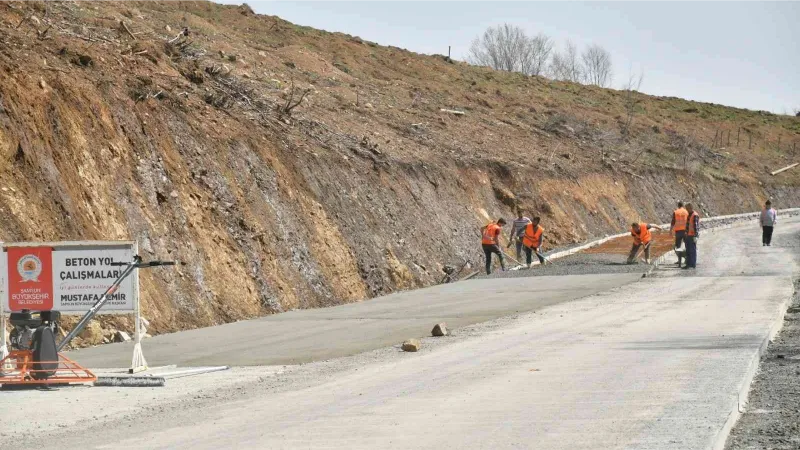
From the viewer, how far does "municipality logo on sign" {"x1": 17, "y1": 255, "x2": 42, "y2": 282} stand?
548 inches

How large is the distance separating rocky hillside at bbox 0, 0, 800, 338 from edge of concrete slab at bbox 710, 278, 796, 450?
370 inches

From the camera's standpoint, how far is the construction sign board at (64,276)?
45.7 feet

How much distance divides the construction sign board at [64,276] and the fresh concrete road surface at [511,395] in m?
1.35

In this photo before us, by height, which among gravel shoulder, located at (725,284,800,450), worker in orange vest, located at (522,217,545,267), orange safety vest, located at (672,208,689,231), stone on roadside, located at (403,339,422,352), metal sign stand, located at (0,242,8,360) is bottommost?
gravel shoulder, located at (725,284,800,450)

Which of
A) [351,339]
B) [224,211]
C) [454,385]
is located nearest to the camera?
[454,385]

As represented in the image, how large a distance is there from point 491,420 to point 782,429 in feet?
8.24

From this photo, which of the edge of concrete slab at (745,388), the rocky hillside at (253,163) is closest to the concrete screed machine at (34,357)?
the rocky hillside at (253,163)

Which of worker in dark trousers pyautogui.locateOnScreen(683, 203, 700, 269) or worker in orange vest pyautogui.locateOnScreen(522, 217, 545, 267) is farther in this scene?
worker in orange vest pyautogui.locateOnScreen(522, 217, 545, 267)

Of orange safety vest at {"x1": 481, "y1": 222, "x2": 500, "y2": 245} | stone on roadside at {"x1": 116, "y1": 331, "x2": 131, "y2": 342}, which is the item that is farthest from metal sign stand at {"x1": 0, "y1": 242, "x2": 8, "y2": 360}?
orange safety vest at {"x1": 481, "y1": 222, "x2": 500, "y2": 245}

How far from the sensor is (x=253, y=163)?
26.9 metres

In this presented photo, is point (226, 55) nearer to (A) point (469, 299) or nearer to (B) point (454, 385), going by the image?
(A) point (469, 299)

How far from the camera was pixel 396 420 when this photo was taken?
428 inches

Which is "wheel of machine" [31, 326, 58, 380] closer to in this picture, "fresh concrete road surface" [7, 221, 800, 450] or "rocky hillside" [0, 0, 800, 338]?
"fresh concrete road surface" [7, 221, 800, 450]

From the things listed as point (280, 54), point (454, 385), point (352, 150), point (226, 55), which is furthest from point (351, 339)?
point (280, 54)
